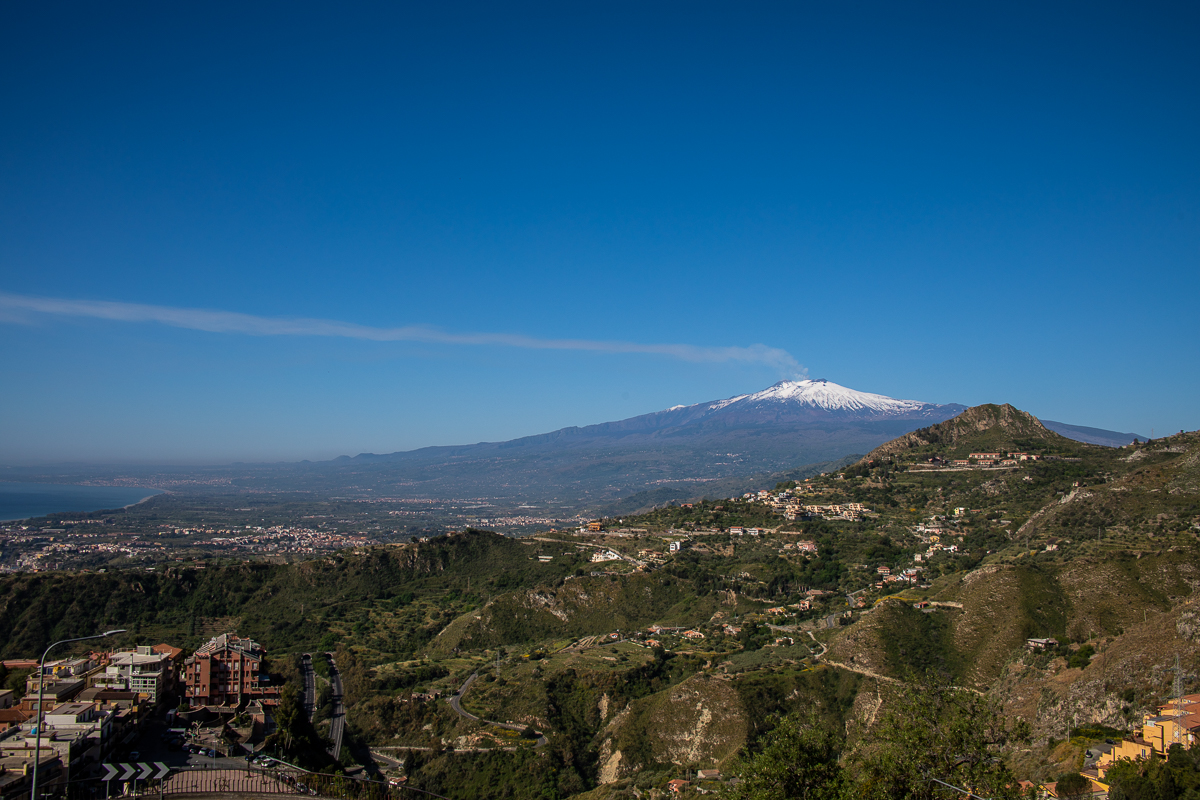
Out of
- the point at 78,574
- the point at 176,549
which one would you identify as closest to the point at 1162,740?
the point at 78,574

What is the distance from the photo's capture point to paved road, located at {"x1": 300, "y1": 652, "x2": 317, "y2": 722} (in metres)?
39.5

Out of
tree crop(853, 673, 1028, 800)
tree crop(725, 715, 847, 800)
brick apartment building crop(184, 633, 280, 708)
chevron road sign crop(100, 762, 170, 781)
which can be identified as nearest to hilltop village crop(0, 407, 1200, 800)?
brick apartment building crop(184, 633, 280, 708)

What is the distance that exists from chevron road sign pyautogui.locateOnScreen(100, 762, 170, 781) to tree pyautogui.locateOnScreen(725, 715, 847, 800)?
633 inches

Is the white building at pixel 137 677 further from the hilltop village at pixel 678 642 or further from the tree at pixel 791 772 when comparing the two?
the tree at pixel 791 772

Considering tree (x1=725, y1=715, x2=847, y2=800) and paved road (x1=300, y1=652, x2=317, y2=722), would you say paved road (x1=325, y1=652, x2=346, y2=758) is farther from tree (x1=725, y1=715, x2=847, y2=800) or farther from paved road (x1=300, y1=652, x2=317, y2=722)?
tree (x1=725, y1=715, x2=847, y2=800)

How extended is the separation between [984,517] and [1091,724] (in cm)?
4213

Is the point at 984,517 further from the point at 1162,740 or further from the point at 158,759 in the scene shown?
the point at 158,759

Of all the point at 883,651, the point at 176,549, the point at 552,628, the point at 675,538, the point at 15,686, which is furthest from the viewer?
the point at 176,549

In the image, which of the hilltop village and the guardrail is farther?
the hilltop village

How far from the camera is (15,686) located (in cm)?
2919

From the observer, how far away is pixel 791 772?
19.4 meters

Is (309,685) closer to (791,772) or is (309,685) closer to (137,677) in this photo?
(137,677)

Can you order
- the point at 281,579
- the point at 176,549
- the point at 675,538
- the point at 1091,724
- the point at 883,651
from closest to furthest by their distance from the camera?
1. the point at 1091,724
2. the point at 883,651
3. the point at 281,579
4. the point at 675,538
5. the point at 176,549

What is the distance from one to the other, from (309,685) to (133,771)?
24895mm
